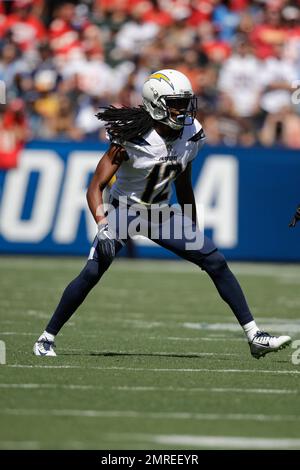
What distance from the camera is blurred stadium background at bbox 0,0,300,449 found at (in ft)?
19.0

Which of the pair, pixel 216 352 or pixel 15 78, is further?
pixel 15 78

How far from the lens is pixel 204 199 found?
572 inches

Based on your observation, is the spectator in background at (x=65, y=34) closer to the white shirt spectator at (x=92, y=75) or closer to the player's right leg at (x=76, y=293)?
the white shirt spectator at (x=92, y=75)

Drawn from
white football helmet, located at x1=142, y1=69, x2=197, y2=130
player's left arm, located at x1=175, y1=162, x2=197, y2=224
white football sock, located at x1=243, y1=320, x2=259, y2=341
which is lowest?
white football sock, located at x1=243, y1=320, x2=259, y2=341

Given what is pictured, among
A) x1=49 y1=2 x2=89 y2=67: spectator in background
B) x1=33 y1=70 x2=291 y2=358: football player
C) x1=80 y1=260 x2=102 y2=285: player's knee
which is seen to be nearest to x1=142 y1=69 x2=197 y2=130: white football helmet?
x1=33 y1=70 x2=291 y2=358: football player

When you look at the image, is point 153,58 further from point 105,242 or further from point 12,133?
point 105,242

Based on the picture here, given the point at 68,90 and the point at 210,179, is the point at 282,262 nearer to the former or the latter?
the point at 210,179

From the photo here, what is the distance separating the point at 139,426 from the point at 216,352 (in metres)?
2.62

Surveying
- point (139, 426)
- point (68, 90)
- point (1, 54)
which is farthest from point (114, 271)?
point (139, 426)

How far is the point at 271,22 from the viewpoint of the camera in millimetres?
17078

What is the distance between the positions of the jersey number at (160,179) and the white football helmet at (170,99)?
257 mm

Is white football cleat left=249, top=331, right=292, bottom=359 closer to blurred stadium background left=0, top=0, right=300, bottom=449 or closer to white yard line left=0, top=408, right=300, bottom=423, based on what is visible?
blurred stadium background left=0, top=0, right=300, bottom=449

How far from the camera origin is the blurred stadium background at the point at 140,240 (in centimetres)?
578
